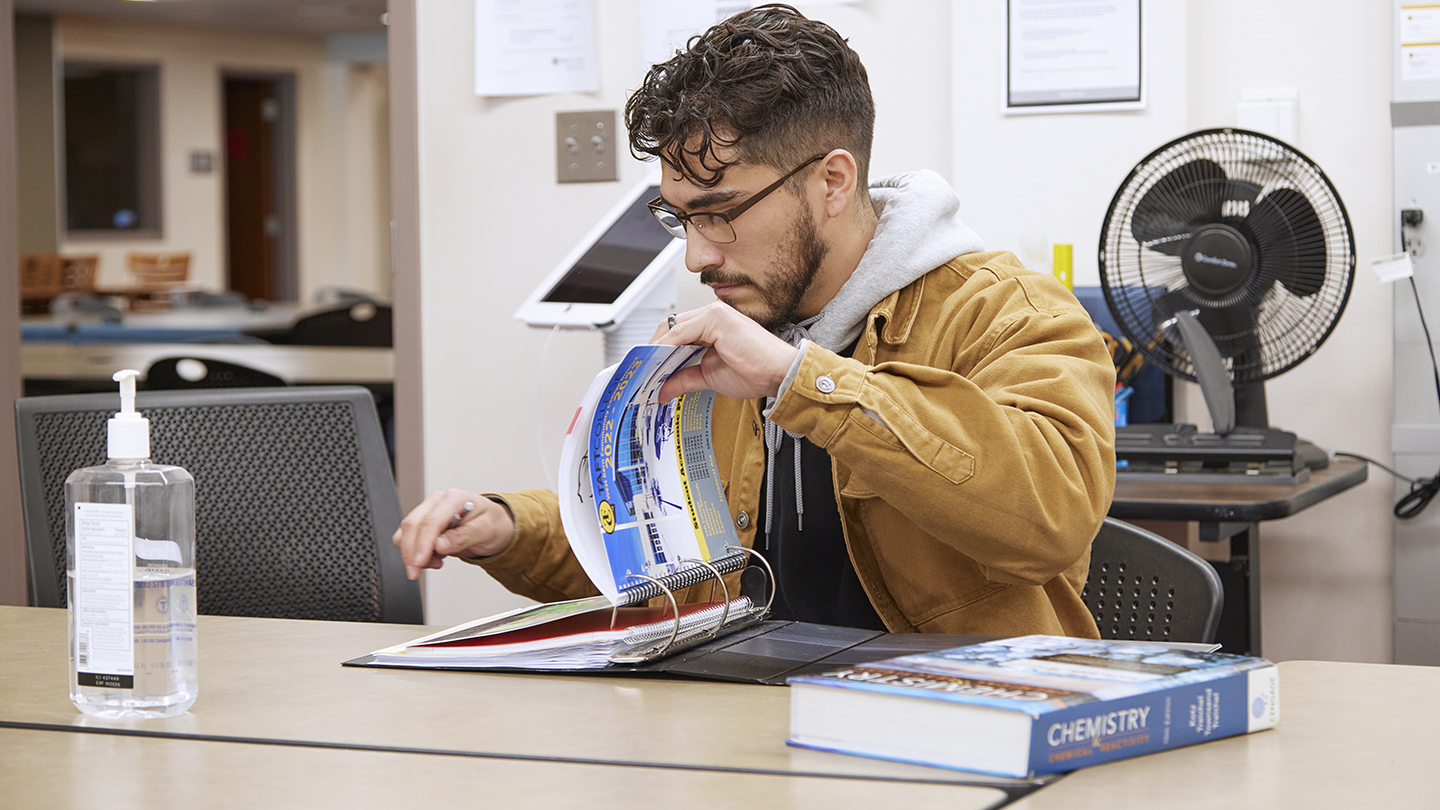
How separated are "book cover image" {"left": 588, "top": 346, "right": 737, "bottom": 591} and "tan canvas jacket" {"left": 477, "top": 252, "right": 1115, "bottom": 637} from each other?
11 cm

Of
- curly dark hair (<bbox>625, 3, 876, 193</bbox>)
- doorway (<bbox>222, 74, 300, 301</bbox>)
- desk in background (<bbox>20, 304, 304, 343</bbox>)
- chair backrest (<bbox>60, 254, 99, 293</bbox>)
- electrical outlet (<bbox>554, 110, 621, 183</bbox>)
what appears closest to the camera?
curly dark hair (<bbox>625, 3, 876, 193</bbox>)

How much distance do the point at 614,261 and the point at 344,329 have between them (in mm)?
2824

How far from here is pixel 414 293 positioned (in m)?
2.92

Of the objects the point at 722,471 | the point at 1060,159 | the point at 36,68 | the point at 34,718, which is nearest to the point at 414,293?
the point at 1060,159

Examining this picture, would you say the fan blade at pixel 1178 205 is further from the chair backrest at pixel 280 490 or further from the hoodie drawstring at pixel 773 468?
the chair backrest at pixel 280 490

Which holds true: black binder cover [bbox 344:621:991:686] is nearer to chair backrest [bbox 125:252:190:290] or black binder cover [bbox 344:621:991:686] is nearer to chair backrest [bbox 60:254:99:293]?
chair backrest [bbox 60:254:99:293]

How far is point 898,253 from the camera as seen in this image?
4.91 ft

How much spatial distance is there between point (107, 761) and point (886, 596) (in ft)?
2.51

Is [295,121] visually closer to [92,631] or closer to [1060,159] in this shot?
[1060,159]

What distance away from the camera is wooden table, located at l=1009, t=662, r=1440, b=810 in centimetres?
77

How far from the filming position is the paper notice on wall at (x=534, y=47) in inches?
110

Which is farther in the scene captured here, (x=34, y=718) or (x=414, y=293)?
(x=414, y=293)

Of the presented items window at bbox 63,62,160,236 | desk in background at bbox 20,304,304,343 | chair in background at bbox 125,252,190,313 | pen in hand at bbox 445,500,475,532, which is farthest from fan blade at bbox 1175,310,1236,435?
window at bbox 63,62,160,236

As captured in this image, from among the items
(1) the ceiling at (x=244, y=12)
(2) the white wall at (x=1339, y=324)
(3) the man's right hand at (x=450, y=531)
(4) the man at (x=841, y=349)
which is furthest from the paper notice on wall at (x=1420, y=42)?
(1) the ceiling at (x=244, y=12)
